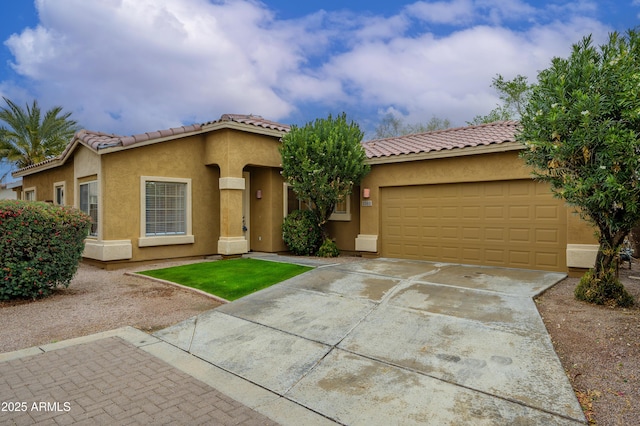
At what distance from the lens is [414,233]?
11.5 m

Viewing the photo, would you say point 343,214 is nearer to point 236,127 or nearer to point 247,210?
point 247,210

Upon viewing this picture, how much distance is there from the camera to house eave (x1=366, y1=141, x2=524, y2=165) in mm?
9547

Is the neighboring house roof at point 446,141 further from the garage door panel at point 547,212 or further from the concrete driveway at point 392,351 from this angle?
the concrete driveway at point 392,351

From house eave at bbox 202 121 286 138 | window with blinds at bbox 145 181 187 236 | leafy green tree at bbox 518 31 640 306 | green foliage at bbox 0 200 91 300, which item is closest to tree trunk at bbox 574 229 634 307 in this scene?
leafy green tree at bbox 518 31 640 306

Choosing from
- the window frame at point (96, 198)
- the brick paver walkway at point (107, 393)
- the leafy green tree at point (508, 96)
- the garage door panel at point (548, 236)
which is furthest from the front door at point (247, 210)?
the leafy green tree at point (508, 96)

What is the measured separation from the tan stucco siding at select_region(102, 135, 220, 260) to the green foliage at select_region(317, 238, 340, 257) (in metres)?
3.77

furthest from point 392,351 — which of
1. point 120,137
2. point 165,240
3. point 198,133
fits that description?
point 120,137

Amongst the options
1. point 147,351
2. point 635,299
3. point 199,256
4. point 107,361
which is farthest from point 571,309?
point 199,256

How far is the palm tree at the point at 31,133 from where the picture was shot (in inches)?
906

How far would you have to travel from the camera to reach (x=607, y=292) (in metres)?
6.45

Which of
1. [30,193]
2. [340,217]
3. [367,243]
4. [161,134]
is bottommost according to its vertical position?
[367,243]

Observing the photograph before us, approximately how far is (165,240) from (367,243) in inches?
251

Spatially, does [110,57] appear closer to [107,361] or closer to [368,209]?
[368,209]

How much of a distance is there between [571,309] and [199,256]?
10.5m
